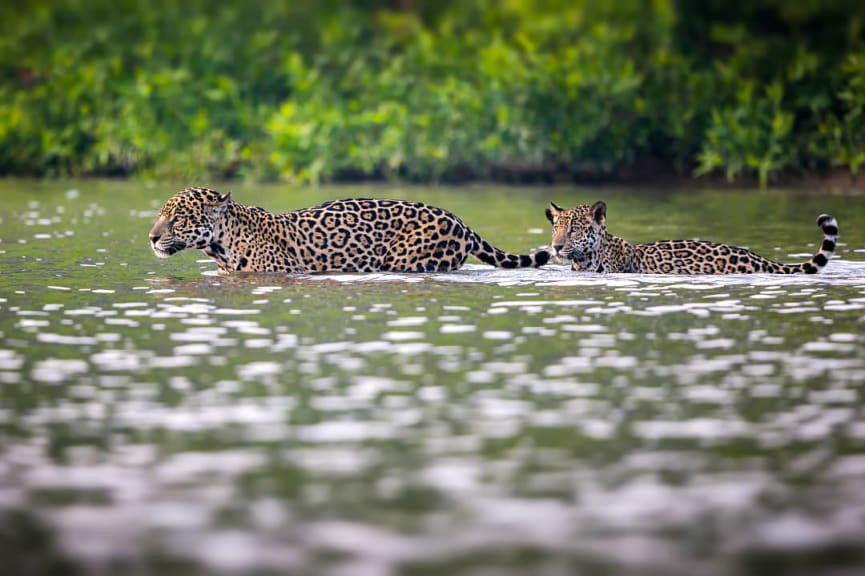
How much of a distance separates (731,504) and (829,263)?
28.1 feet

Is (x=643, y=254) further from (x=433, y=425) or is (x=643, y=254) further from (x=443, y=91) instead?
(x=443, y=91)

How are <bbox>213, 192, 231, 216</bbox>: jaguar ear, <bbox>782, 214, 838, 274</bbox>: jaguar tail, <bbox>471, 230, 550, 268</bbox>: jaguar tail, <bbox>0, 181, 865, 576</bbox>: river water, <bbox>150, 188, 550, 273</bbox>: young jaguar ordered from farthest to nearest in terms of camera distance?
<bbox>471, 230, 550, 268</bbox>: jaguar tail < <bbox>150, 188, 550, 273</bbox>: young jaguar < <bbox>213, 192, 231, 216</bbox>: jaguar ear < <bbox>782, 214, 838, 274</bbox>: jaguar tail < <bbox>0, 181, 865, 576</bbox>: river water

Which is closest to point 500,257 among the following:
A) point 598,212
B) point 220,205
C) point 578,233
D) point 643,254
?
point 578,233

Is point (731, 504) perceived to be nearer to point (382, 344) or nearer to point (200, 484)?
point (200, 484)

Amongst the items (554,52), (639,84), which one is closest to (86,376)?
(639,84)

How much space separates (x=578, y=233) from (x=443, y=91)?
14803 millimetres

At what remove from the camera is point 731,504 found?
6.18 metres

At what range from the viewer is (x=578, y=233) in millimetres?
13875

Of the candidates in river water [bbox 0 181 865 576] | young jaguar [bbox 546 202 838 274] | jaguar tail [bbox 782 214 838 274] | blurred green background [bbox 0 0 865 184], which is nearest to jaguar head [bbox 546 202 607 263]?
young jaguar [bbox 546 202 838 274]

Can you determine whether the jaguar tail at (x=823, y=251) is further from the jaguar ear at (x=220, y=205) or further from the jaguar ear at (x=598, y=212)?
the jaguar ear at (x=220, y=205)

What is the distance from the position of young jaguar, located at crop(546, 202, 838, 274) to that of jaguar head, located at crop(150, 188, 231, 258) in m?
2.84

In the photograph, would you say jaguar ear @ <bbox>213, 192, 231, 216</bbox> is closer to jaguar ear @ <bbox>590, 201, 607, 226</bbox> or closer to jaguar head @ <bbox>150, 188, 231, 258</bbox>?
jaguar head @ <bbox>150, 188, 231, 258</bbox>

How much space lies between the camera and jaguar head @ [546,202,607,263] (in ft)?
45.2

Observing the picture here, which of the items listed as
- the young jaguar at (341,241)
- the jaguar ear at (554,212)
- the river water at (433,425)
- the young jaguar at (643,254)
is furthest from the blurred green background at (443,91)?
the river water at (433,425)
